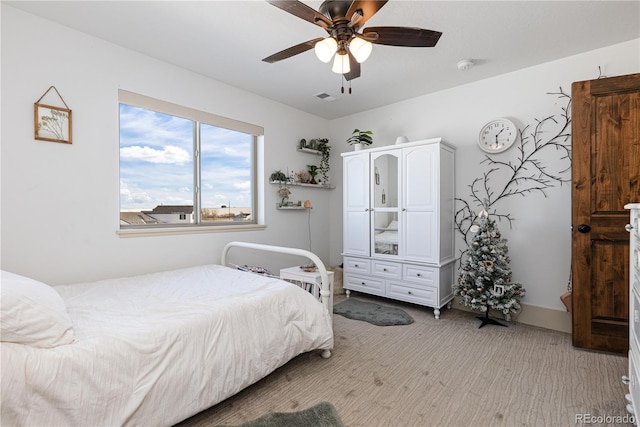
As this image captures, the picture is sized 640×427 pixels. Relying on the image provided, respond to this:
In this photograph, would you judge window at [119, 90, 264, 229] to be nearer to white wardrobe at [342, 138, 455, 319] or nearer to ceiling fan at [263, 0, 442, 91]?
white wardrobe at [342, 138, 455, 319]

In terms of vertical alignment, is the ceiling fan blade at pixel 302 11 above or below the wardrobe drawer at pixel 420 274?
above

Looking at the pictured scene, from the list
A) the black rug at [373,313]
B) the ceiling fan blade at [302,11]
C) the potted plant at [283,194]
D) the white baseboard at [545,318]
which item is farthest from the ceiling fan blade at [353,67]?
the white baseboard at [545,318]

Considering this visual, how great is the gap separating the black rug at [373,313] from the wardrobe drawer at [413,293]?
0.52ft

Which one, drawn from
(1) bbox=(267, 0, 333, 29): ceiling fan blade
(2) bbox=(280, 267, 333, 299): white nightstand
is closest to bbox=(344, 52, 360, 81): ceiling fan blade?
(1) bbox=(267, 0, 333, 29): ceiling fan blade

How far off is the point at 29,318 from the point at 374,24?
271 cm

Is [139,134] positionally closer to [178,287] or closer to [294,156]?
[178,287]

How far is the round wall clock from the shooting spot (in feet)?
10.1

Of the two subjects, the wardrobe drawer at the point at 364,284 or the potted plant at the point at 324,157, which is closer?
the wardrobe drawer at the point at 364,284

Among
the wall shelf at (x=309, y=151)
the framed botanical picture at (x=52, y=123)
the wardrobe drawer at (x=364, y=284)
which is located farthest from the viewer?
the wall shelf at (x=309, y=151)

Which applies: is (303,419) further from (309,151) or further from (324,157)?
(324,157)

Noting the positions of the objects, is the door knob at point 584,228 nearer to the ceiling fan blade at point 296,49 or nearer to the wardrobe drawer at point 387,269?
the wardrobe drawer at point 387,269

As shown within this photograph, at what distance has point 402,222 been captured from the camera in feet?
11.1

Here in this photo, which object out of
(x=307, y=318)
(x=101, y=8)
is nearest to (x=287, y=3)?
(x=101, y=8)

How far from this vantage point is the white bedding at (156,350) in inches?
46.7
